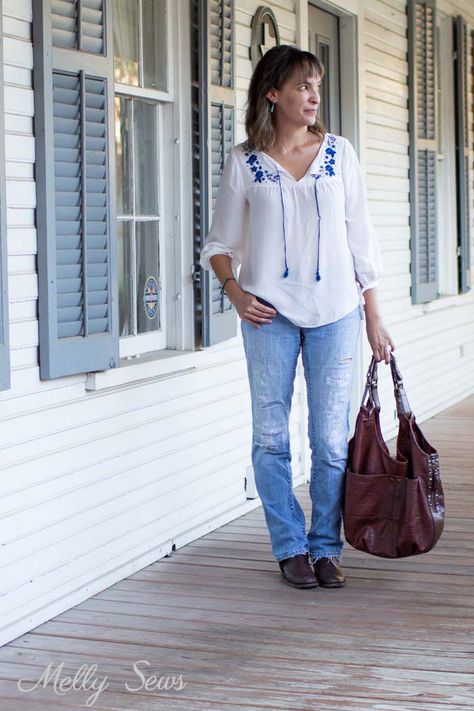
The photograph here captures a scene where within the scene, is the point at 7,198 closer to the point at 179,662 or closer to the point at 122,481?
the point at 122,481

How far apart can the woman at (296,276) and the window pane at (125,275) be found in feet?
1.35

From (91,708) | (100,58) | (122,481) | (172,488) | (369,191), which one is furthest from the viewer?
(369,191)

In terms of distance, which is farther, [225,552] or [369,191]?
[369,191]

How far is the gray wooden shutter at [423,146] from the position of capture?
756cm

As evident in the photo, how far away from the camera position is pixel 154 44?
4.48 m

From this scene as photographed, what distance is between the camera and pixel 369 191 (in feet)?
22.4

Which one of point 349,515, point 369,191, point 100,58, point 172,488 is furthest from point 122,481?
point 369,191

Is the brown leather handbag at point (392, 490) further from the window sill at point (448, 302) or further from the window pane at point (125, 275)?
the window sill at point (448, 302)

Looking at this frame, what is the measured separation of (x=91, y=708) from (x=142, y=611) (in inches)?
31.0

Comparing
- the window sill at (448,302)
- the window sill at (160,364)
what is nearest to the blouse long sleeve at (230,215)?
the window sill at (160,364)

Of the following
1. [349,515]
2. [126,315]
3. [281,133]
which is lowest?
[349,515]

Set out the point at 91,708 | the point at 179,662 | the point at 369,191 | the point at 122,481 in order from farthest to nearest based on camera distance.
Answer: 1. the point at 369,191
2. the point at 122,481
3. the point at 179,662
4. the point at 91,708

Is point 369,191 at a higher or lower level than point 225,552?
higher

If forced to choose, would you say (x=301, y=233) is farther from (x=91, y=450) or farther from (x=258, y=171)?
(x=91, y=450)
